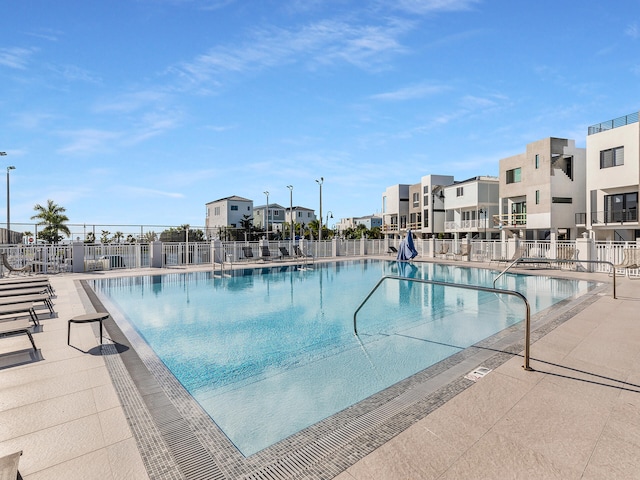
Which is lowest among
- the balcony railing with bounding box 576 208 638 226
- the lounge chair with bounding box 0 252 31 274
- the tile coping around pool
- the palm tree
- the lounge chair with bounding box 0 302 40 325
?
the tile coping around pool

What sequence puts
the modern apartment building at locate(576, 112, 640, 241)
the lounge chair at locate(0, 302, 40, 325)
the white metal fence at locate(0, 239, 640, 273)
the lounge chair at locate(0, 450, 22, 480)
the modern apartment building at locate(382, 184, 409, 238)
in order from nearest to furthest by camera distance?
1. the lounge chair at locate(0, 450, 22, 480)
2. the lounge chair at locate(0, 302, 40, 325)
3. the white metal fence at locate(0, 239, 640, 273)
4. the modern apartment building at locate(576, 112, 640, 241)
5. the modern apartment building at locate(382, 184, 409, 238)

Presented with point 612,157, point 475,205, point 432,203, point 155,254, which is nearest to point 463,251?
point 612,157

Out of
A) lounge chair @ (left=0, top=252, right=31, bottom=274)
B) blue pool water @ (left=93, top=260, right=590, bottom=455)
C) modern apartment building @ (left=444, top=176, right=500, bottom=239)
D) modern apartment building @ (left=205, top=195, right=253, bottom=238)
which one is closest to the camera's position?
blue pool water @ (left=93, top=260, right=590, bottom=455)

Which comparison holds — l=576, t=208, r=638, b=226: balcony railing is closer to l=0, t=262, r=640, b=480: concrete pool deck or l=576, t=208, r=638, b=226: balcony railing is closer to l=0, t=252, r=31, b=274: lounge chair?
l=0, t=262, r=640, b=480: concrete pool deck

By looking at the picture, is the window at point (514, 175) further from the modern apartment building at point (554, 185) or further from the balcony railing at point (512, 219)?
the balcony railing at point (512, 219)

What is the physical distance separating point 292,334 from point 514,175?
1296 inches

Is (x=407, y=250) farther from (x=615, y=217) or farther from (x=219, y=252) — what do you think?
(x=615, y=217)

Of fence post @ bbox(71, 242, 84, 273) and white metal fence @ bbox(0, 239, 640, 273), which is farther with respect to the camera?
fence post @ bbox(71, 242, 84, 273)

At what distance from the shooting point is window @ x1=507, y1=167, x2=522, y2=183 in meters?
32.4

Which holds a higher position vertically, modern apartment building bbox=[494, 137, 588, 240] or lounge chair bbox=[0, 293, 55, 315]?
modern apartment building bbox=[494, 137, 588, 240]

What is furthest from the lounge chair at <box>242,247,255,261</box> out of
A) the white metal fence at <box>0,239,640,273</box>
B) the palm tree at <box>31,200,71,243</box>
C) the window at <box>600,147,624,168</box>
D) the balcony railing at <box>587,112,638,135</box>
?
the palm tree at <box>31,200,71,243</box>

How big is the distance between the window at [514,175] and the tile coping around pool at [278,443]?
3199cm

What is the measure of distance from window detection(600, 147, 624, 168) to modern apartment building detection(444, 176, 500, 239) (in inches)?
492

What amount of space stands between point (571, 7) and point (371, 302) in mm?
10494
